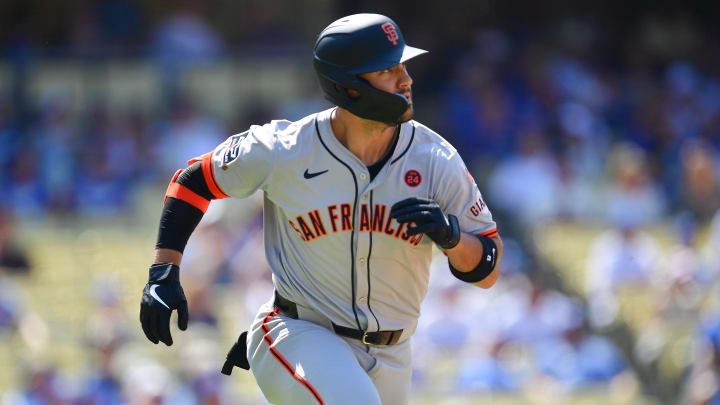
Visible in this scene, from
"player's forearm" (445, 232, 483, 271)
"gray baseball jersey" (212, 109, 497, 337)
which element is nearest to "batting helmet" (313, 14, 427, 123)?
"gray baseball jersey" (212, 109, 497, 337)

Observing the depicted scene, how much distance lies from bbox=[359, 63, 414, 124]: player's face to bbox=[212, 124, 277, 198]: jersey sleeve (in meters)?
0.42

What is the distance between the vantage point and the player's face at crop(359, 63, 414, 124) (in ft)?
12.2

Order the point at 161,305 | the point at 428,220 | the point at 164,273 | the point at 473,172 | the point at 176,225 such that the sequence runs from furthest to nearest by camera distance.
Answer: the point at 473,172, the point at 176,225, the point at 164,273, the point at 161,305, the point at 428,220

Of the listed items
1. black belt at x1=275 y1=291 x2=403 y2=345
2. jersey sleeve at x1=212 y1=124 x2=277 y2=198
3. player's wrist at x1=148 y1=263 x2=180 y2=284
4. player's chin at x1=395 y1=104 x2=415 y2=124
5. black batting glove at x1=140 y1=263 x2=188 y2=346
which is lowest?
black belt at x1=275 y1=291 x2=403 y2=345

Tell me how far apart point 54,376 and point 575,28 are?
10.1 meters

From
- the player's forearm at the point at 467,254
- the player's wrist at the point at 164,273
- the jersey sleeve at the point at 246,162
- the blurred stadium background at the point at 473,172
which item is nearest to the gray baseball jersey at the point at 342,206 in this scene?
the jersey sleeve at the point at 246,162

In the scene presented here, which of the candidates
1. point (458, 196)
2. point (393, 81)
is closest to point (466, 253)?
point (458, 196)

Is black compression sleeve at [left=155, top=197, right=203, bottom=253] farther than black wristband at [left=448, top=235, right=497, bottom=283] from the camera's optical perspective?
Yes

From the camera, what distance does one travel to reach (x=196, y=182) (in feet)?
12.6

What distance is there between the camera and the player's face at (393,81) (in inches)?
146

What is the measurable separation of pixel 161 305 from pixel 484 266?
116 centimetres

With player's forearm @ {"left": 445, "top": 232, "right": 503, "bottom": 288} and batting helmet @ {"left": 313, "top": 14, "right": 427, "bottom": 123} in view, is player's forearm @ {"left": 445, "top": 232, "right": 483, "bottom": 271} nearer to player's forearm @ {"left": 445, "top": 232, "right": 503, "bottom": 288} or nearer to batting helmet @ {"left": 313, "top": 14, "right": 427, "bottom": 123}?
player's forearm @ {"left": 445, "top": 232, "right": 503, "bottom": 288}

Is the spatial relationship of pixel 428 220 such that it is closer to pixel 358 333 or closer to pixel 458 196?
pixel 458 196

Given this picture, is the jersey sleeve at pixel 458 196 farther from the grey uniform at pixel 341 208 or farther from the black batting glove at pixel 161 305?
the black batting glove at pixel 161 305
